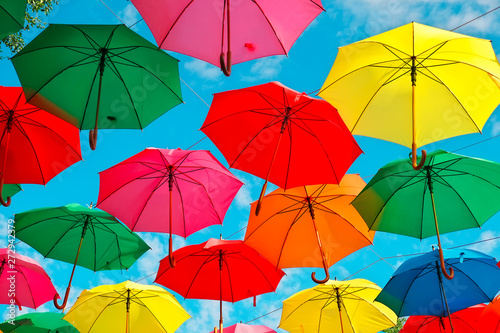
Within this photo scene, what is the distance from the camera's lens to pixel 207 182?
7.36m

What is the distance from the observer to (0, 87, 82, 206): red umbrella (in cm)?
643

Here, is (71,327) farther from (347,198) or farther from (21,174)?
(347,198)

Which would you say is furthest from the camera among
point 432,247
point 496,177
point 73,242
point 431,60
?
point 73,242

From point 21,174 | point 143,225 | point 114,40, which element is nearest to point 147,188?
point 143,225

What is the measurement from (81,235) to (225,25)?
4.10m

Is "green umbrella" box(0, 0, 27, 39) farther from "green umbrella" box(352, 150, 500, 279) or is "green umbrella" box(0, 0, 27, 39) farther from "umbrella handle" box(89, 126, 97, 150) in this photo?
"green umbrella" box(352, 150, 500, 279)

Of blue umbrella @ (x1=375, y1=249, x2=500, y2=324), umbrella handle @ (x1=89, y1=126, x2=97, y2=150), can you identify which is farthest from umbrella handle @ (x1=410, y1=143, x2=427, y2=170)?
umbrella handle @ (x1=89, y1=126, x2=97, y2=150)

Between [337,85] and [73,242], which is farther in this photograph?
[73,242]

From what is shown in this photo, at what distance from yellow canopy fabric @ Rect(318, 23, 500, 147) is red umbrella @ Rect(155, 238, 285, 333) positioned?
308 centimetres

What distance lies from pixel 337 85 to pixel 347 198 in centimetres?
195

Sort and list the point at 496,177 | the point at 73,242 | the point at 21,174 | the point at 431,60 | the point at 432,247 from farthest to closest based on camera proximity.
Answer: the point at 73,242 < the point at 432,247 < the point at 21,174 < the point at 496,177 < the point at 431,60

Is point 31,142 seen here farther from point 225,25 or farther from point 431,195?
point 431,195

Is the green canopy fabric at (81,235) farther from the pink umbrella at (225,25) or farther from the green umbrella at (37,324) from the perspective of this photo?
the pink umbrella at (225,25)

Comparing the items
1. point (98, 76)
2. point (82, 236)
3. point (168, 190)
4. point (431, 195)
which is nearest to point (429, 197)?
point (431, 195)
